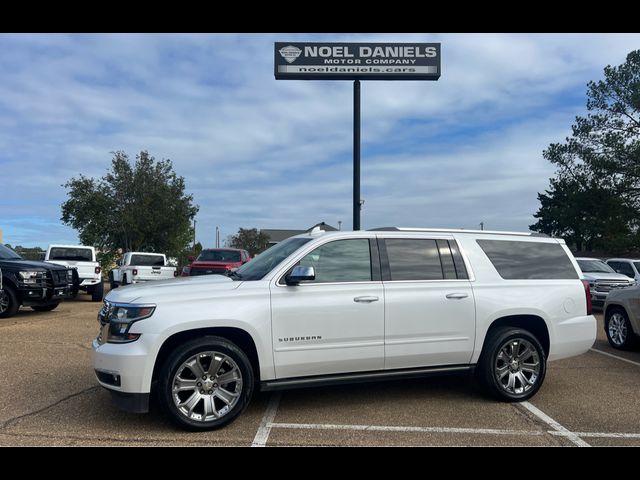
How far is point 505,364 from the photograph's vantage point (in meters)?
5.32

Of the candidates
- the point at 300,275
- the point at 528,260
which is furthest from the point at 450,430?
the point at 528,260

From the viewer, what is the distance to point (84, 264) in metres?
15.3

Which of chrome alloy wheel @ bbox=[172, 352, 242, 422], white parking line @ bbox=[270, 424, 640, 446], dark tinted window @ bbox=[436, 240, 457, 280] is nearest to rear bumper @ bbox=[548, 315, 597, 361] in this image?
white parking line @ bbox=[270, 424, 640, 446]

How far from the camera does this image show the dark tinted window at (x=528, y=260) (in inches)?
220

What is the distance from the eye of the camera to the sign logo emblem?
1709 centimetres

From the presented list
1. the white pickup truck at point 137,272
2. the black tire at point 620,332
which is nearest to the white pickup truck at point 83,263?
the white pickup truck at point 137,272

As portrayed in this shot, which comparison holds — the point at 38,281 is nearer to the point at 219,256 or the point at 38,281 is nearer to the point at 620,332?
Result: the point at 219,256

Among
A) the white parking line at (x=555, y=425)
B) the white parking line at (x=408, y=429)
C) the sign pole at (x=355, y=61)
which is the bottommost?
the white parking line at (x=555, y=425)

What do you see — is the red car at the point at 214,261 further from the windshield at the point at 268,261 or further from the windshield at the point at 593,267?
the windshield at the point at 593,267

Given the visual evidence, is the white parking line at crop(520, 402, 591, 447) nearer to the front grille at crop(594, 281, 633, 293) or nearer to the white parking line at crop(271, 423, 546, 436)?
the white parking line at crop(271, 423, 546, 436)

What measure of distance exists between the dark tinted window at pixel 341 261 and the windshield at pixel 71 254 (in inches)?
536

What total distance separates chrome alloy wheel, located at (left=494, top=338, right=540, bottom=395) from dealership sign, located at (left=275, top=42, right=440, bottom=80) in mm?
13723

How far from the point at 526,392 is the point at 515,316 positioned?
2.66 feet
